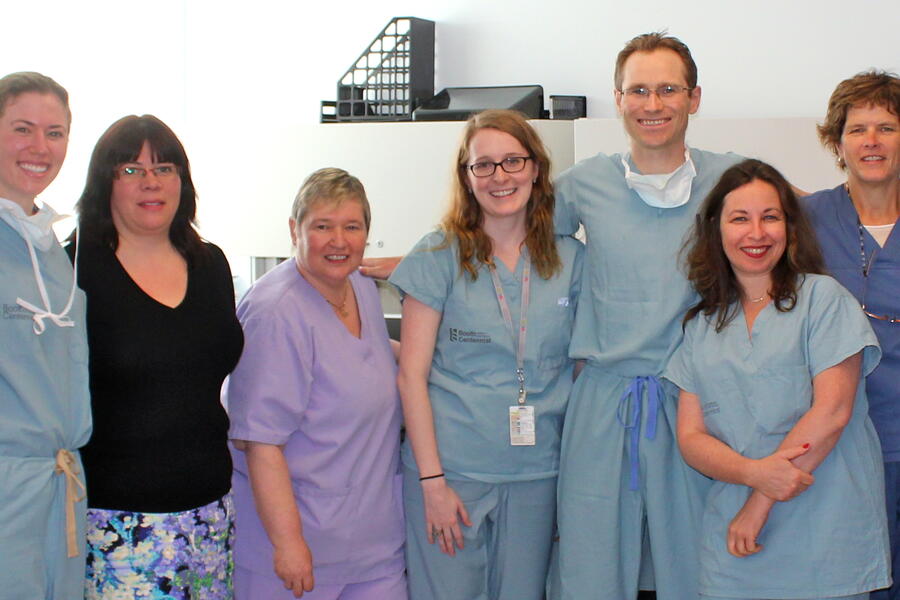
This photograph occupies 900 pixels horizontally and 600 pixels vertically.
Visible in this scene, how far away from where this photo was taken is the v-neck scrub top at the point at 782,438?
166 cm

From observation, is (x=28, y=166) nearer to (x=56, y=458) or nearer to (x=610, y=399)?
(x=56, y=458)

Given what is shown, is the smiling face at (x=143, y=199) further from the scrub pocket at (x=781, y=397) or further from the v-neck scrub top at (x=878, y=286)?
the v-neck scrub top at (x=878, y=286)

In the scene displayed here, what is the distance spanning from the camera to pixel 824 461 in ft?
5.53

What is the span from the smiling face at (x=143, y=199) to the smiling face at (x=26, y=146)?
136 mm

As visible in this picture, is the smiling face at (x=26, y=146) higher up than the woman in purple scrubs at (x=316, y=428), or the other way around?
the smiling face at (x=26, y=146)

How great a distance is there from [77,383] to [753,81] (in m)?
2.72

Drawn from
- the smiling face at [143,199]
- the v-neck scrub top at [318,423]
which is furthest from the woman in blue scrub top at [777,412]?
the smiling face at [143,199]

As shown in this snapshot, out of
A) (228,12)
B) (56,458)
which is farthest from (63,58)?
(56,458)

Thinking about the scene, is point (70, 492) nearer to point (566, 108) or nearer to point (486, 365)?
point (486, 365)

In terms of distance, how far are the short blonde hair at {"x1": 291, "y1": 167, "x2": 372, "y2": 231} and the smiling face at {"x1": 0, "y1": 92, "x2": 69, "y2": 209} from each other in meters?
0.51

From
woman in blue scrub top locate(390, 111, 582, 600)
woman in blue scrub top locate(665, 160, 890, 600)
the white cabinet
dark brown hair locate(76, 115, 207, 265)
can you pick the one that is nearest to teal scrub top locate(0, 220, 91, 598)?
dark brown hair locate(76, 115, 207, 265)

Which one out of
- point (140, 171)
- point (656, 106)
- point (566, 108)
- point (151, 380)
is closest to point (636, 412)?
point (656, 106)

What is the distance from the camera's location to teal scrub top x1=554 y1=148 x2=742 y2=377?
191cm

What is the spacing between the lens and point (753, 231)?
69.3 inches
